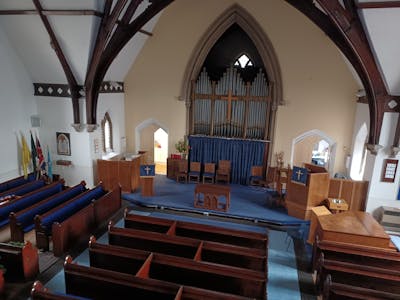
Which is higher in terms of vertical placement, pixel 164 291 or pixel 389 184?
pixel 389 184

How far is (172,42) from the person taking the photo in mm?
10242

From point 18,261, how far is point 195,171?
6355mm

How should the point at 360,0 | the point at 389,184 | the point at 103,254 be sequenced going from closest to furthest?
the point at 103,254 → the point at 360,0 → the point at 389,184

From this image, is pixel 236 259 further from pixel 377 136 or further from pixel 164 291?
pixel 377 136

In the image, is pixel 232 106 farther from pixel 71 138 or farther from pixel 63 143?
pixel 63 143

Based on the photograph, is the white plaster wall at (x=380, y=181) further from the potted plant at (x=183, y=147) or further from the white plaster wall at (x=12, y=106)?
the white plaster wall at (x=12, y=106)

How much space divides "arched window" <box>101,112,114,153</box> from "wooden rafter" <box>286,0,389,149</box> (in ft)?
23.5

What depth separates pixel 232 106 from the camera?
10.2 m

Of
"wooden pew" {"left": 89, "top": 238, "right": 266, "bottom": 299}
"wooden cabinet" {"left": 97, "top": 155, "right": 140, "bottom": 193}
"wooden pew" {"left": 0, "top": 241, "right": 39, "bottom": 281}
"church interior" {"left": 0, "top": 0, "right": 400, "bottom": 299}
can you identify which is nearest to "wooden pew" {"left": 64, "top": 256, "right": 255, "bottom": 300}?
"church interior" {"left": 0, "top": 0, "right": 400, "bottom": 299}

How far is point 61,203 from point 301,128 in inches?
303

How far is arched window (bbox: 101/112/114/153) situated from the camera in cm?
1071

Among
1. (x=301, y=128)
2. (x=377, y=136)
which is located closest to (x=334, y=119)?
(x=301, y=128)

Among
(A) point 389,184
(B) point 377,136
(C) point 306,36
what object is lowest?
(A) point 389,184

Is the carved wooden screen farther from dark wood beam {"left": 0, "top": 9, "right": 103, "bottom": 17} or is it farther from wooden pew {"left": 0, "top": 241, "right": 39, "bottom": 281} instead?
wooden pew {"left": 0, "top": 241, "right": 39, "bottom": 281}
